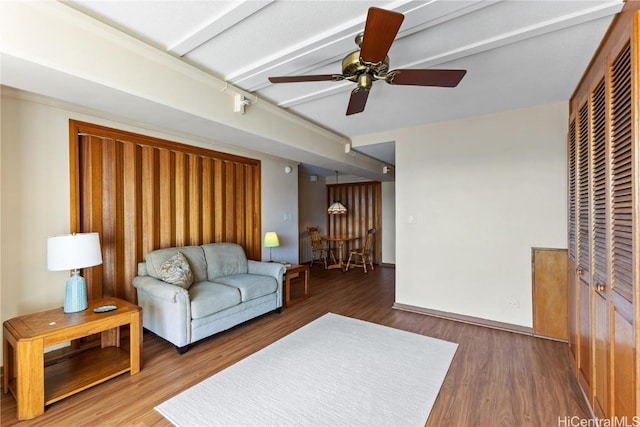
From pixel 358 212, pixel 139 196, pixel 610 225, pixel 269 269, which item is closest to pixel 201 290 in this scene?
pixel 269 269

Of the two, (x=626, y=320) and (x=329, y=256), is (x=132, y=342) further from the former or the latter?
(x=329, y=256)

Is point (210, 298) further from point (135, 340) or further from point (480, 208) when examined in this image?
point (480, 208)

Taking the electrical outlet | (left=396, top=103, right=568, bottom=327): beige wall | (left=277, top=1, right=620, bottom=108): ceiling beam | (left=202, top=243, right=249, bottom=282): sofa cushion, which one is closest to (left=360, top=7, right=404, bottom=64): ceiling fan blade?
(left=277, top=1, right=620, bottom=108): ceiling beam

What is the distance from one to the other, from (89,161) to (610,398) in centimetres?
435

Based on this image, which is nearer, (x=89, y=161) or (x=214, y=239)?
(x=89, y=161)

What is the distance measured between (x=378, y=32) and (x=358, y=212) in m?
6.54

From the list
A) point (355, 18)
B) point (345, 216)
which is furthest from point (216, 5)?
point (345, 216)

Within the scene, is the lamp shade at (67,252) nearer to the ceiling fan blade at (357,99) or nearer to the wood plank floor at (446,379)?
the wood plank floor at (446,379)

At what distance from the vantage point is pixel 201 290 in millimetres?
3061

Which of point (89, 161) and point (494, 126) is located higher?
point (494, 126)

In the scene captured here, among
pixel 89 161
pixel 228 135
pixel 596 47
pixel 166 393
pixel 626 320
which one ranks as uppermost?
pixel 596 47

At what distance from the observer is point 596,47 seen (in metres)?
2.06

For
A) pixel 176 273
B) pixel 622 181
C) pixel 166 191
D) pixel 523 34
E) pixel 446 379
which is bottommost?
pixel 446 379

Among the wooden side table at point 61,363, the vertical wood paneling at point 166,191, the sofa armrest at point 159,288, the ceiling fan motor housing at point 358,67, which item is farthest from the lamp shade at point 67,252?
→ the ceiling fan motor housing at point 358,67
